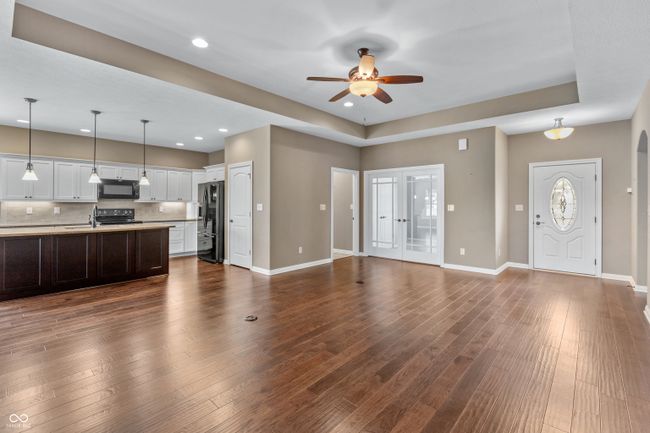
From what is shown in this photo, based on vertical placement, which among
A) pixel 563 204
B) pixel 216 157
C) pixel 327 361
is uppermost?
pixel 216 157

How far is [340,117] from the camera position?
20.4 ft

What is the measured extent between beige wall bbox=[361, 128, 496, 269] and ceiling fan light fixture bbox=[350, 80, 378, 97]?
10.8ft

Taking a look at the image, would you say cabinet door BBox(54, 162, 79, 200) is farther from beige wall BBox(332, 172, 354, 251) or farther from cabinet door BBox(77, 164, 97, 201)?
beige wall BBox(332, 172, 354, 251)

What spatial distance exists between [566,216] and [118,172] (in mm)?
9578

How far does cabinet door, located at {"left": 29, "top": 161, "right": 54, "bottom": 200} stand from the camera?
6227 millimetres

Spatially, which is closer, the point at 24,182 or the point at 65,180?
the point at 24,182

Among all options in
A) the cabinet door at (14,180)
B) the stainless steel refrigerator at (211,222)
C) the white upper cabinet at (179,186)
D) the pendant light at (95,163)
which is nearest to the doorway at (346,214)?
the stainless steel refrigerator at (211,222)

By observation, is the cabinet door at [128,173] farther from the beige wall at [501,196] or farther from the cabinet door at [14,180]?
the beige wall at [501,196]

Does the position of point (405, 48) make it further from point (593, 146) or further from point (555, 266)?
point (555, 266)

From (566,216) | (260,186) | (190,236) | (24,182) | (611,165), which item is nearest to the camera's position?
(611,165)

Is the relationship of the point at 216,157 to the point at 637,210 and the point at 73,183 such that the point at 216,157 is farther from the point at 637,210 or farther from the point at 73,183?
the point at 637,210

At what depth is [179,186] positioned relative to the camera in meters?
8.34

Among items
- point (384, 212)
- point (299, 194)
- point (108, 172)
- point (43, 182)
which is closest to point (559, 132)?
point (384, 212)

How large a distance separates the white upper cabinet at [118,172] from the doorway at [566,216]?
348 inches
